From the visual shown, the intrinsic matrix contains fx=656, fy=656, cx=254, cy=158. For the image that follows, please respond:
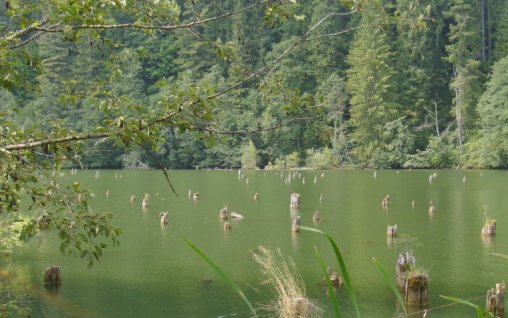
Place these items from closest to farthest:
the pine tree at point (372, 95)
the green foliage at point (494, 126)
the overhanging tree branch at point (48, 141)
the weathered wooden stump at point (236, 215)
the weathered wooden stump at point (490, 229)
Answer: the overhanging tree branch at point (48, 141) → the weathered wooden stump at point (490, 229) → the weathered wooden stump at point (236, 215) → the green foliage at point (494, 126) → the pine tree at point (372, 95)

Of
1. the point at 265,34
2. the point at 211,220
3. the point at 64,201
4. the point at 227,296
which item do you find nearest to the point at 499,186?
the point at 211,220

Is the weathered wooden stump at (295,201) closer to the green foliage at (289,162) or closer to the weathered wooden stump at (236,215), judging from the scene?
the weathered wooden stump at (236,215)

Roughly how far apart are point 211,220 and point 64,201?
691 inches

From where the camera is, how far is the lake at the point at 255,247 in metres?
11.1

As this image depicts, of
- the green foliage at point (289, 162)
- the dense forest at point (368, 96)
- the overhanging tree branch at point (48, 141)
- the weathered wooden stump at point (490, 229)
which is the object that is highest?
the dense forest at point (368, 96)

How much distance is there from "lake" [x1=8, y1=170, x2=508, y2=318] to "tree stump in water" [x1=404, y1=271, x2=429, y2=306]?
0.18 meters

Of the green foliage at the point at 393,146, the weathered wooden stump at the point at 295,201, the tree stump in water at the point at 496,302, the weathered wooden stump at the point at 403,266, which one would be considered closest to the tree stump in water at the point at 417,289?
the weathered wooden stump at the point at 403,266

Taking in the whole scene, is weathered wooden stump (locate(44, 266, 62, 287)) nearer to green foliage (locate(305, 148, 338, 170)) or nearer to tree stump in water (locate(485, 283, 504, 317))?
tree stump in water (locate(485, 283, 504, 317))

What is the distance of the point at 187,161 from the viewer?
6253 centimetres

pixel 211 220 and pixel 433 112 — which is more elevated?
pixel 433 112

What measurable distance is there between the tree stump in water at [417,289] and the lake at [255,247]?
18 centimetres

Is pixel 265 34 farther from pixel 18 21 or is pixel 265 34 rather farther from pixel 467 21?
pixel 18 21

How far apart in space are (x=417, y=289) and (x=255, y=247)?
628 centimetres

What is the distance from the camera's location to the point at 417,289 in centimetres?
1080
